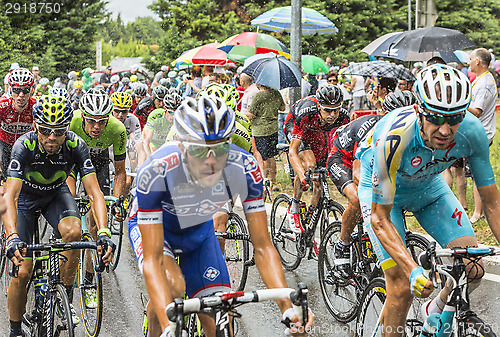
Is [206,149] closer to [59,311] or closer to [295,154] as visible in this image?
[59,311]

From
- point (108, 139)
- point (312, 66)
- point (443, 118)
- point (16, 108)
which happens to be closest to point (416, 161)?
point (443, 118)

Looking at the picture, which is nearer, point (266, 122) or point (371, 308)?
point (371, 308)

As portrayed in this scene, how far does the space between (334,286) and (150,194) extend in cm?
318

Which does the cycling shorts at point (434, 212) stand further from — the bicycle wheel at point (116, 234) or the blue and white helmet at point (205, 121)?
the bicycle wheel at point (116, 234)

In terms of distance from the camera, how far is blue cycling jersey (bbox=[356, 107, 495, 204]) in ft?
12.2

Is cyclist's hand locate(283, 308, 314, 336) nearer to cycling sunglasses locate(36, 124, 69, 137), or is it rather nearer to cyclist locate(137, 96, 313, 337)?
cyclist locate(137, 96, 313, 337)

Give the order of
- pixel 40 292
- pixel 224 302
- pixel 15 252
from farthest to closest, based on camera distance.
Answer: pixel 40 292, pixel 15 252, pixel 224 302

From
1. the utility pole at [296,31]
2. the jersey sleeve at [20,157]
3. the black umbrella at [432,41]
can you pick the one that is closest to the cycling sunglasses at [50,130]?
the jersey sleeve at [20,157]

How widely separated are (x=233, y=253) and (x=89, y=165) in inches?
79.6

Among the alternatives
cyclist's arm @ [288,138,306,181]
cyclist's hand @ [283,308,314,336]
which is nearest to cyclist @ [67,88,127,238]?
cyclist's arm @ [288,138,306,181]

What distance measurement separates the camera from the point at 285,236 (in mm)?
7426

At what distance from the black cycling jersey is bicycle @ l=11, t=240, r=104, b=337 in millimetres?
714

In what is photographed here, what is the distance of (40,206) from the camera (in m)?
5.42

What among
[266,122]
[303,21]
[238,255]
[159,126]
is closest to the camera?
[238,255]
